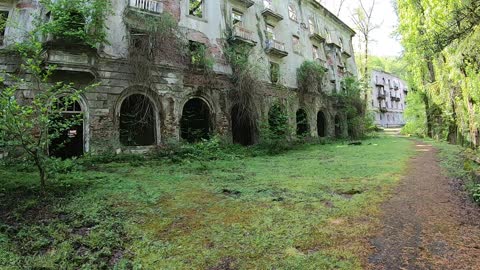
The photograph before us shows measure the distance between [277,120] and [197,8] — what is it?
6.78m

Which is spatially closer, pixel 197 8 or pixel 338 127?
pixel 197 8

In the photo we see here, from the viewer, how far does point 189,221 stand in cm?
425

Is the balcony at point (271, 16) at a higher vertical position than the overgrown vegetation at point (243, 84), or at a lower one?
higher

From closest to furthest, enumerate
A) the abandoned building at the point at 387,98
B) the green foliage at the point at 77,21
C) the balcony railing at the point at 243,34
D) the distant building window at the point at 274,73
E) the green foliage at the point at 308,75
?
the green foliage at the point at 77,21, the balcony railing at the point at 243,34, the distant building window at the point at 274,73, the green foliage at the point at 308,75, the abandoned building at the point at 387,98

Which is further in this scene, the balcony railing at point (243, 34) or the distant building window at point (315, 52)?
the distant building window at point (315, 52)

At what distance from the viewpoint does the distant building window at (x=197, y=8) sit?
14092 mm

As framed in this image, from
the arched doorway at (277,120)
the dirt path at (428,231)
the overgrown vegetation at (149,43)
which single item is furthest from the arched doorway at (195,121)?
the dirt path at (428,231)

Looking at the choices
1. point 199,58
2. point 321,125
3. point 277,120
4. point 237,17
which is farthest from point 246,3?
point 321,125

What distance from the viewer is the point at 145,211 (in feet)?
15.1

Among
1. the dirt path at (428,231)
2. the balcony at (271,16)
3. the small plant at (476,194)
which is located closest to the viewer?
the dirt path at (428,231)

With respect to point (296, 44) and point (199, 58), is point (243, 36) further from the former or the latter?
point (296, 44)

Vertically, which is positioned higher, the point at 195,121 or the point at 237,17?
the point at 237,17

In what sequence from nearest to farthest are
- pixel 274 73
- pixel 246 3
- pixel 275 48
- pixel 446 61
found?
pixel 446 61
pixel 246 3
pixel 275 48
pixel 274 73

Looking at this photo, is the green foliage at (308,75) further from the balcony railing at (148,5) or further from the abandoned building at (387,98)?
the abandoned building at (387,98)
